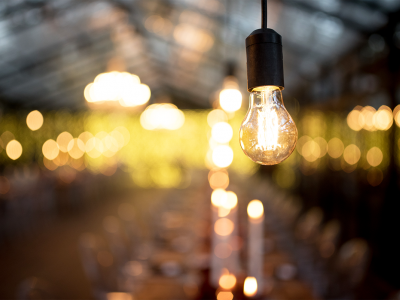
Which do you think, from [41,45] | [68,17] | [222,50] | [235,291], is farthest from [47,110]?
[235,291]

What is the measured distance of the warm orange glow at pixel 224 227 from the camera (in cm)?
259

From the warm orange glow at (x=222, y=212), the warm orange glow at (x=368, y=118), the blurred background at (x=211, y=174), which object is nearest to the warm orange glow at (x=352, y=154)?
the blurred background at (x=211, y=174)

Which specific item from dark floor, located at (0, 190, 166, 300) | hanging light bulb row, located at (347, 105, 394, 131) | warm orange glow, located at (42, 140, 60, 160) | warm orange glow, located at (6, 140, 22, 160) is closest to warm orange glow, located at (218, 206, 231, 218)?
dark floor, located at (0, 190, 166, 300)

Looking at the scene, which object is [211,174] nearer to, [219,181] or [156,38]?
[219,181]

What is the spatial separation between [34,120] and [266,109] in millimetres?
12930

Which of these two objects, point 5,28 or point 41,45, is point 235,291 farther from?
point 41,45

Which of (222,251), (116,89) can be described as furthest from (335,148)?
(222,251)

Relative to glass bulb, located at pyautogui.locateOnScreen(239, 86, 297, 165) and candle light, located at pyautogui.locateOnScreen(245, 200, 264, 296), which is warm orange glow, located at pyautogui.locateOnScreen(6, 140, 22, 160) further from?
glass bulb, located at pyautogui.locateOnScreen(239, 86, 297, 165)

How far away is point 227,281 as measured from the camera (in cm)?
194

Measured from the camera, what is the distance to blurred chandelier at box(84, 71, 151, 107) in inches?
235

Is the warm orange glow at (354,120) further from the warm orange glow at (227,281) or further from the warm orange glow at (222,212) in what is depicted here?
the warm orange glow at (227,281)

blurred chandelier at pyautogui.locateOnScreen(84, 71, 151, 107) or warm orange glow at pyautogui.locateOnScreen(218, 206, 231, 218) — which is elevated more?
blurred chandelier at pyautogui.locateOnScreen(84, 71, 151, 107)

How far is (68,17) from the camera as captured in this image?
6.37 meters

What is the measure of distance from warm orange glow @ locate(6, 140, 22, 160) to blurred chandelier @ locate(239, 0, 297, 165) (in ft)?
42.2
